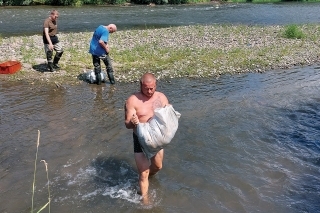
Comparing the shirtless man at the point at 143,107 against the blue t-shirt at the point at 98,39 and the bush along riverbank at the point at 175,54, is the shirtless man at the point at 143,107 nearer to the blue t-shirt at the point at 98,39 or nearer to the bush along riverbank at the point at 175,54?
the blue t-shirt at the point at 98,39

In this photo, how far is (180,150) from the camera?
816cm

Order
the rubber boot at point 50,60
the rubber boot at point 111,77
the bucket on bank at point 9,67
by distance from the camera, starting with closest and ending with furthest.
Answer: the rubber boot at point 111,77 < the rubber boot at point 50,60 < the bucket on bank at point 9,67

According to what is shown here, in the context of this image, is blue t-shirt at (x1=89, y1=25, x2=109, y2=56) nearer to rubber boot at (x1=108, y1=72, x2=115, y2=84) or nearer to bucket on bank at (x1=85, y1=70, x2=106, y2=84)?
rubber boot at (x1=108, y1=72, x2=115, y2=84)

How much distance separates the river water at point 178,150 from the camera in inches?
249

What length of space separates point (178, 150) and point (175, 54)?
8915 mm

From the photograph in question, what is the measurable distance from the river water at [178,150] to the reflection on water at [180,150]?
0.07ft

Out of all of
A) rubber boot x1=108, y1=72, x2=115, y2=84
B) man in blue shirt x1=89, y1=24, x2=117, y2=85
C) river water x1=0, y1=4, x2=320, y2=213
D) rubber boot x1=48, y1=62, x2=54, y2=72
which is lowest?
river water x1=0, y1=4, x2=320, y2=213

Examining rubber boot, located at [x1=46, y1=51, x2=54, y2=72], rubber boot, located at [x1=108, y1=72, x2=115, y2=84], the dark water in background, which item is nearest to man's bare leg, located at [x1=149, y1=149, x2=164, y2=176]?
rubber boot, located at [x1=108, y1=72, x2=115, y2=84]

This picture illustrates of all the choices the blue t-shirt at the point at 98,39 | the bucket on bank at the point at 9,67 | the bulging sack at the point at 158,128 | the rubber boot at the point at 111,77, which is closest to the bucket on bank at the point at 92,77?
the rubber boot at the point at 111,77

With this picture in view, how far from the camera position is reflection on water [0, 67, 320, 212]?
6.33m

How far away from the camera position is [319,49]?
18656mm

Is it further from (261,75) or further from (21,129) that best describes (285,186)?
(261,75)

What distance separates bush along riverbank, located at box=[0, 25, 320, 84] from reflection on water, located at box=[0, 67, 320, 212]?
1.51m

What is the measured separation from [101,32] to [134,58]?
13.5ft
